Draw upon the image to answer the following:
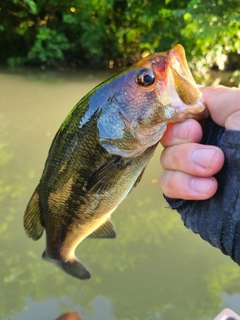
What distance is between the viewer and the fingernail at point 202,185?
0.92 metres

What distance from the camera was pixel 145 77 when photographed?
3.11 feet

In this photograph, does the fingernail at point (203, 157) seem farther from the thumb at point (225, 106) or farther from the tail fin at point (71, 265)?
the tail fin at point (71, 265)

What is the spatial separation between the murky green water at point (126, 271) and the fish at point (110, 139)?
0.89 metres

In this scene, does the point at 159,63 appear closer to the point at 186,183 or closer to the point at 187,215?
the point at 186,183

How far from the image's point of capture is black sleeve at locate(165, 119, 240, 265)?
90 cm

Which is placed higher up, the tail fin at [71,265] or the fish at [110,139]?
the fish at [110,139]

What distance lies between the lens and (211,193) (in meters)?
0.92

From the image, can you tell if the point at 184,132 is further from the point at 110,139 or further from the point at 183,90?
the point at 110,139

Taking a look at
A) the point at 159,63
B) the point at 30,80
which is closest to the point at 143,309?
the point at 159,63

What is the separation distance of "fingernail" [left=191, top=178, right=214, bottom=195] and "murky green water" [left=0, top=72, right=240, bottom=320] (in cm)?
131

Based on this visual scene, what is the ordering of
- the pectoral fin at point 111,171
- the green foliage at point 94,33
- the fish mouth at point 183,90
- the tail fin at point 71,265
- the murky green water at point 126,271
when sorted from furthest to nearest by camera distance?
1. the green foliage at point 94,33
2. the murky green water at point 126,271
3. the tail fin at point 71,265
4. the pectoral fin at point 111,171
5. the fish mouth at point 183,90

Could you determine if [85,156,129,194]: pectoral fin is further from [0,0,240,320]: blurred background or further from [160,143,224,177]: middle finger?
[0,0,240,320]: blurred background

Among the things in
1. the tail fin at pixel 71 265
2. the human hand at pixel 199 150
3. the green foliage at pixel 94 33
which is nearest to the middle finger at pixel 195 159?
the human hand at pixel 199 150

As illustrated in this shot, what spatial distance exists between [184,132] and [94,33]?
7.09 metres
